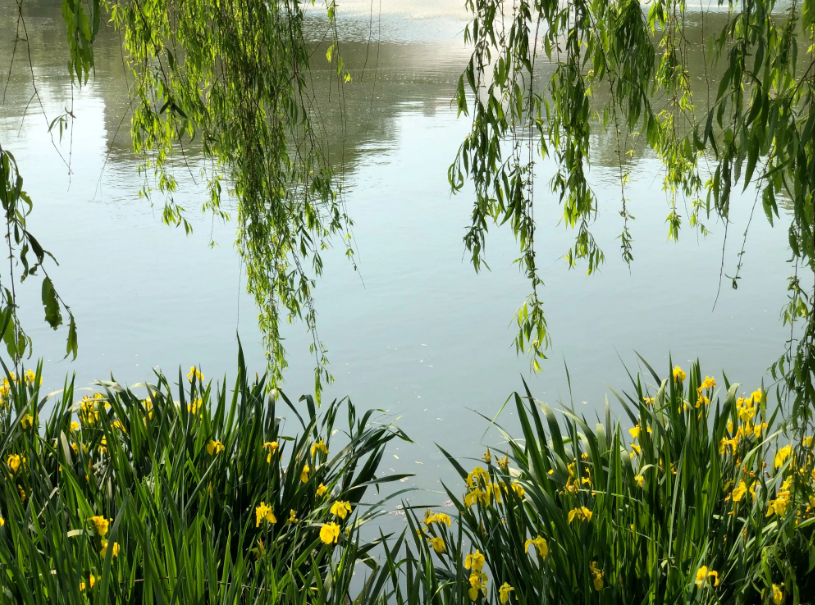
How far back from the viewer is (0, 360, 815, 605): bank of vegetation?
1.37 metres

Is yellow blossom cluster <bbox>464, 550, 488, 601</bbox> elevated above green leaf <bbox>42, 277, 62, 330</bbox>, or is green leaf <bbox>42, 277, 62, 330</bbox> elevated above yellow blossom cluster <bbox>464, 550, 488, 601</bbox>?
green leaf <bbox>42, 277, 62, 330</bbox>

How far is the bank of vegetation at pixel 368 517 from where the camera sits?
54.0 inches

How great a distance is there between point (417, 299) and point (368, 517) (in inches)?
97.4

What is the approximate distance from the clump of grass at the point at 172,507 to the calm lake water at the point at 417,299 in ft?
3.35

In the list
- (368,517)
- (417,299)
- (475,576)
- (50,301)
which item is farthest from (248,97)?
(417,299)

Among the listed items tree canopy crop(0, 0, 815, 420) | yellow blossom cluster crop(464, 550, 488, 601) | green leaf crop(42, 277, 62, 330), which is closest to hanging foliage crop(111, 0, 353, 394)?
tree canopy crop(0, 0, 815, 420)

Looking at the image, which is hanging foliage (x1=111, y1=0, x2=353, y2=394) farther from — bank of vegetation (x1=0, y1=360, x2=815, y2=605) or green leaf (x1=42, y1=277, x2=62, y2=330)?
green leaf (x1=42, y1=277, x2=62, y2=330)

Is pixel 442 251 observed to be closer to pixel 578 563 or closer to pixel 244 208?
pixel 244 208

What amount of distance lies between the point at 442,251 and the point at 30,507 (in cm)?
372

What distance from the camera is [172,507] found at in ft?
4.57

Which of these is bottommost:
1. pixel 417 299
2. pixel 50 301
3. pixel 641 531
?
pixel 417 299

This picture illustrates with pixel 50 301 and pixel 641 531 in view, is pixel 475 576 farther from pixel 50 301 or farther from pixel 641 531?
pixel 50 301

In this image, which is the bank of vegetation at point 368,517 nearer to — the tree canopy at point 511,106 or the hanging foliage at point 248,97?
the tree canopy at point 511,106

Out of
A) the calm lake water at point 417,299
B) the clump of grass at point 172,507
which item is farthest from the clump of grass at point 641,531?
the calm lake water at point 417,299
